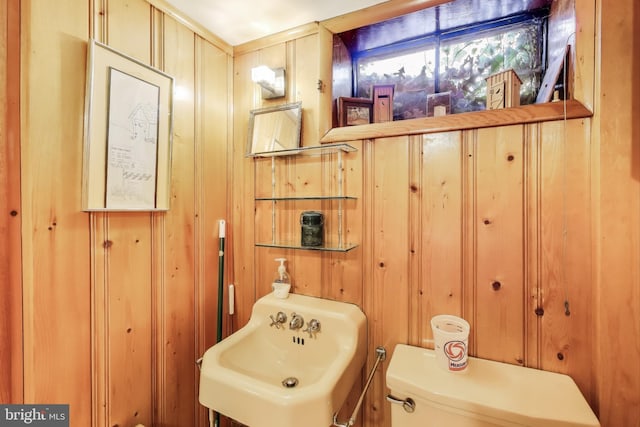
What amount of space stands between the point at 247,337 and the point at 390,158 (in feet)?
3.26

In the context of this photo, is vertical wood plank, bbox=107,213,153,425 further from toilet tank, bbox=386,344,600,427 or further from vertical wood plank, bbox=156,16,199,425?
toilet tank, bbox=386,344,600,427

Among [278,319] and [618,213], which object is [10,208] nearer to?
[278,319]

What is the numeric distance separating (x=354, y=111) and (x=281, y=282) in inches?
35.2

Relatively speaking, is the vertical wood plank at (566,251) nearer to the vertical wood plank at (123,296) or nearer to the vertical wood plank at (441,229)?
the vertical wood plank at (441,229)

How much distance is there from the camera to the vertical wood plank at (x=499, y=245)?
3.10 ft

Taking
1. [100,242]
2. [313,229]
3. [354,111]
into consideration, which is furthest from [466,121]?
[100,242]

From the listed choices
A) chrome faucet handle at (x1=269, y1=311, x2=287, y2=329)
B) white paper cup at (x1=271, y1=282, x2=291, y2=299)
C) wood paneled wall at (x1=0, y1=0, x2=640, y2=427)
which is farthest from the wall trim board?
chrome faucet handle at (x1=269, y1=311, x2=287, y2=329)

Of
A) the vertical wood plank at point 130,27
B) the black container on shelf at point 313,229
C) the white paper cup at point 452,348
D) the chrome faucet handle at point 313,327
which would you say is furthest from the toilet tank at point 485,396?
the vertical wood plank at point 130,27

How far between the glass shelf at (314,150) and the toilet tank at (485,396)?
2.84ft

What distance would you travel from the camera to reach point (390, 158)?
1122 mm

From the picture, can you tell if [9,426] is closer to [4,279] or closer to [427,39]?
[4,279]

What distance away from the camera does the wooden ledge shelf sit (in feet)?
2.88

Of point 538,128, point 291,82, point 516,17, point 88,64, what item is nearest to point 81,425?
point 88,64

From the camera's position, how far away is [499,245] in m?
0.97
